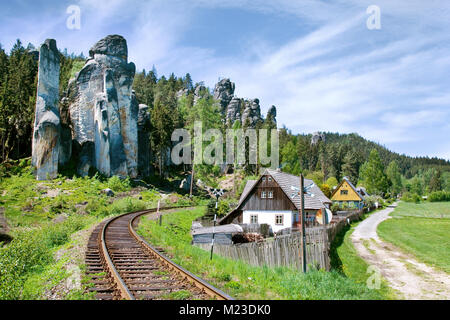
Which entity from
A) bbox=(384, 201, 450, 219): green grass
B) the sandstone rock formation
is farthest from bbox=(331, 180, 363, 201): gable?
Result: the sandstone rock formation

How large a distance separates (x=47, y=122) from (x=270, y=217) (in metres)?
31.5

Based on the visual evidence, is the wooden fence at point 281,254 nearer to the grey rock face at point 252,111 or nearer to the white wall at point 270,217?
the white wall at point 270,217

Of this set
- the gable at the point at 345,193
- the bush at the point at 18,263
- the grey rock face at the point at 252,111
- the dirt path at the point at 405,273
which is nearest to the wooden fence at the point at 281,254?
the dirt path at the point at 405,273

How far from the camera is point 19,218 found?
83.0ft

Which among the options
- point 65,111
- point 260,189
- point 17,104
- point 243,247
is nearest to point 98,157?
A: point 65,111

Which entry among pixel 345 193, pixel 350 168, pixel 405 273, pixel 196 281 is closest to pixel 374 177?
pixel 350 168

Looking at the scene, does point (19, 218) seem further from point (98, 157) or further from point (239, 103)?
point (239, 103)

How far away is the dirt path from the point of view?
43.5 feet

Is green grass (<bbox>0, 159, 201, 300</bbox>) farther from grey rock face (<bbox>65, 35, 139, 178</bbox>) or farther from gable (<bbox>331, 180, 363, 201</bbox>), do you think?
gable (<bbox>331, 180, 363, 201</bbox>)

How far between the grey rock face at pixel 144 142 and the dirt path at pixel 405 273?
43.3m

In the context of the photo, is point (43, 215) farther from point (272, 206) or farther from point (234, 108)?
point (234, 108)

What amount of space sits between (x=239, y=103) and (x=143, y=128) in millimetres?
Answer: 65360

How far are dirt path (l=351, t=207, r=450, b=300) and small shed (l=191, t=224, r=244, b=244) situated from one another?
8.91m
